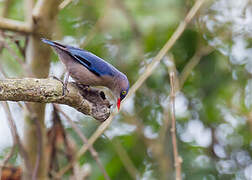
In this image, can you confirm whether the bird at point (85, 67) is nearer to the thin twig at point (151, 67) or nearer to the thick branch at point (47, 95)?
the thin twig at point (151, 67)

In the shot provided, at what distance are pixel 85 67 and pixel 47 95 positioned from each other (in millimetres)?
1161

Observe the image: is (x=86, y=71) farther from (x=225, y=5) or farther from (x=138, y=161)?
(x=225, y=5)

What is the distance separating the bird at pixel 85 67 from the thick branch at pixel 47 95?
0.61 m

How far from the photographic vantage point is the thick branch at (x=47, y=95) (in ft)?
8.52

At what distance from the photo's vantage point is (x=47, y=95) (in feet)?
8.95

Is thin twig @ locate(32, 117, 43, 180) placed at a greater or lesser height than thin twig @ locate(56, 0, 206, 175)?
lesser

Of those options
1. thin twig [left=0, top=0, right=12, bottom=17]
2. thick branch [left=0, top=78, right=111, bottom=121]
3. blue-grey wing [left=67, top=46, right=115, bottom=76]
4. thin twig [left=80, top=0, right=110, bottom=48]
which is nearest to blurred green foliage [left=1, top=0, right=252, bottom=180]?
thin twig [left=80, top=0, right=110, bottom=48]

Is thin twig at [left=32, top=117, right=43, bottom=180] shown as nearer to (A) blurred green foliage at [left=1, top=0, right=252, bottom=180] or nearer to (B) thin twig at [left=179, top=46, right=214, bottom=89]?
(A) blurred green foliage at [left=1, top=0, right=252, bottom=180]

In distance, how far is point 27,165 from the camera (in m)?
4.76

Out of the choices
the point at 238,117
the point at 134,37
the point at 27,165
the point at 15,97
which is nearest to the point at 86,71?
the point at 15,97

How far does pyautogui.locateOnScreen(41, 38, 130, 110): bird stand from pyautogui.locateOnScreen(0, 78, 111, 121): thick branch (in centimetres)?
61

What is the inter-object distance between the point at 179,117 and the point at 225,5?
1908 mm

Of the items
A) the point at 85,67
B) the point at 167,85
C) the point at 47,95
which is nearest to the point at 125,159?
the point at 167,85

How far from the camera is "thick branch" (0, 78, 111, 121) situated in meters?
2.60
